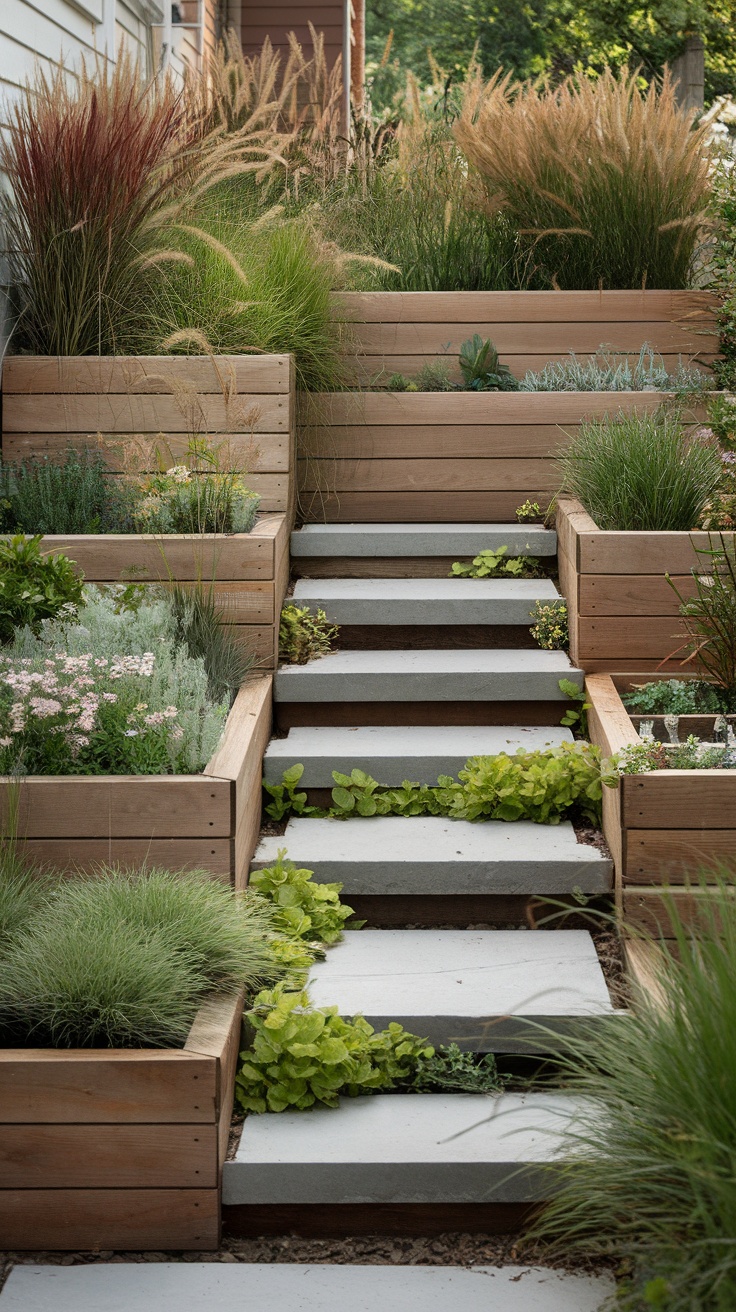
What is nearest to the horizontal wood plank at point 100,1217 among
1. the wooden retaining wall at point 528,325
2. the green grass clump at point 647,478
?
A: the green grass clump at point 647,478

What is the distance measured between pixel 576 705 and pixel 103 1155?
1.98m

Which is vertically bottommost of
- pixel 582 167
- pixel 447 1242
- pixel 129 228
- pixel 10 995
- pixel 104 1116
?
pixel 447 1242

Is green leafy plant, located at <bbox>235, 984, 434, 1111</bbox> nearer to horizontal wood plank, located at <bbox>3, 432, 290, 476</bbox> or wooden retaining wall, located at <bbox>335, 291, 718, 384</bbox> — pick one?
horizontal wood plank, located at <bbox>3, 432, 290, 476</bbox>

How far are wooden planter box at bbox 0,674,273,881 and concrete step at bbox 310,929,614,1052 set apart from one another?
0.38 meters

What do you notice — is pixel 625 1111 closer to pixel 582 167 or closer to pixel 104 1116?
Result: pixel 104 1116

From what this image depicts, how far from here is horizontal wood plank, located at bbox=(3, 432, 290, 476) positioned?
4090mm

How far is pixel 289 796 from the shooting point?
11.5 feet

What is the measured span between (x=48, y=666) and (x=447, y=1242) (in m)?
1.49

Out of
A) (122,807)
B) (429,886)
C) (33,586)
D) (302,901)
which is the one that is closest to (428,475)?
(33,586)

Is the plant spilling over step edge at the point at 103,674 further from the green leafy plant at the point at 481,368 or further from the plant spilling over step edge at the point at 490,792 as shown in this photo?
the green leafy plant at the point at 481,368

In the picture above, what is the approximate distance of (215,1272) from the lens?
2.24m

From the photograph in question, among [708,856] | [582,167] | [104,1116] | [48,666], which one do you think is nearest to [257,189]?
[582,167]

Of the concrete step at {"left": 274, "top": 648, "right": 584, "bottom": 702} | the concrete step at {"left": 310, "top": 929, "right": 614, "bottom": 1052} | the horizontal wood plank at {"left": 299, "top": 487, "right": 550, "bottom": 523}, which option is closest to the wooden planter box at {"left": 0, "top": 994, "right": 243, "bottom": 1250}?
the concrete step at {"left": 310, "top": 929, "right": 614, "bottom": 1052}

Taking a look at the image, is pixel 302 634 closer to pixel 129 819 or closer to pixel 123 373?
pixel 123 373
